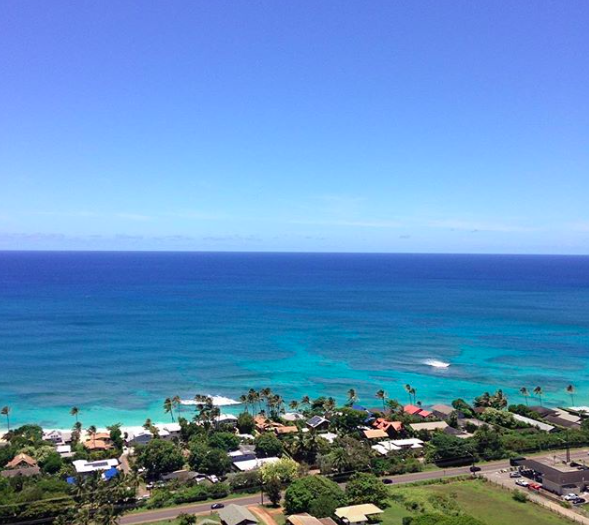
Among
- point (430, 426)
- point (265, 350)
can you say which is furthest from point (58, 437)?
point (265, 350)

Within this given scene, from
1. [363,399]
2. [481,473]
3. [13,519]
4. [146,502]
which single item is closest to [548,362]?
[363,399]

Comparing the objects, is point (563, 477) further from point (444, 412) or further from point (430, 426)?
point (444, 412)

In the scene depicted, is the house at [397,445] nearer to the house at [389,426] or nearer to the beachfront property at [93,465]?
the house at [389,426]

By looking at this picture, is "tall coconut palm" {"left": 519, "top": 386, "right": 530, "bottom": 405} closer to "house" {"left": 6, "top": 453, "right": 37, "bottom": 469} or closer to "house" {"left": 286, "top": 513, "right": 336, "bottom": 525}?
"house" {"left": 286, "top": 513, "right": 336, "bottom": 525}

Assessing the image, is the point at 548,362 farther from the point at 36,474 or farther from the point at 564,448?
the point at 36,474

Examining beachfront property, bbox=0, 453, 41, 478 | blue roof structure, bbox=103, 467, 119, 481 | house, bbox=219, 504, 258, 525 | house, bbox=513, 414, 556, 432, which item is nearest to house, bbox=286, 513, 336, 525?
house, bbox=219, 504, 258, 525

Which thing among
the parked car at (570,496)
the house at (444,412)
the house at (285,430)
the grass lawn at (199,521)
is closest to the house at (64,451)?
the grass lawn at (199,521)
